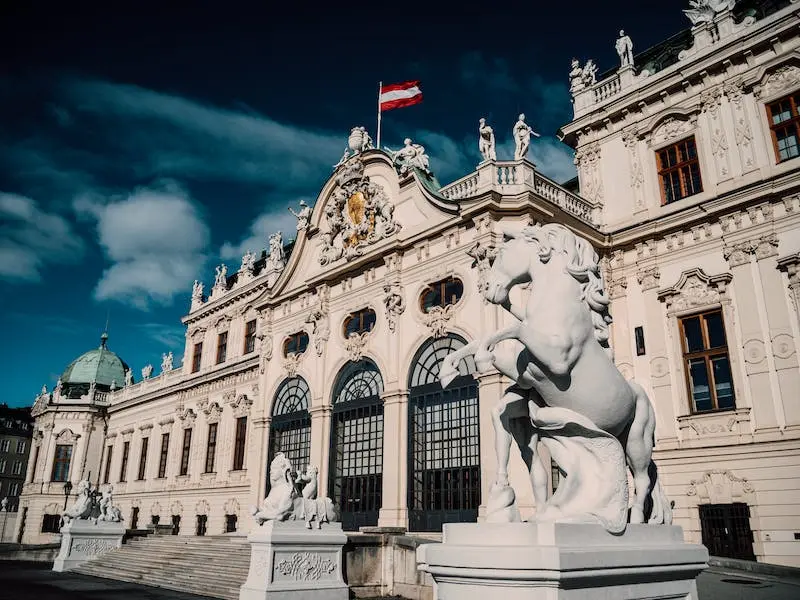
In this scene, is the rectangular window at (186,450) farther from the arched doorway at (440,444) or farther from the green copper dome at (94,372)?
the arched doorway at (440,444)

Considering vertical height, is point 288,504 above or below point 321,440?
below

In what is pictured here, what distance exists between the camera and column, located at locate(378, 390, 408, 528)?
1808cm

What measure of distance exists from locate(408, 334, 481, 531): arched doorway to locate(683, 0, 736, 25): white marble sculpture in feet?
39.6

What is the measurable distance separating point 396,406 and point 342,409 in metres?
2.91

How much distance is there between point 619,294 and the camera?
19.3 m

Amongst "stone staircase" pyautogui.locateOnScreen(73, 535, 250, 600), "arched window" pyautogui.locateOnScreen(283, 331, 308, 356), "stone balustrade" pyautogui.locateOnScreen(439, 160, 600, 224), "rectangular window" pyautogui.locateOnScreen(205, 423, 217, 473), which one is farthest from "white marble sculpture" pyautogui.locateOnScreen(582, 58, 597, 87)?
"rectangular window" pyautogui.locateOnScreen(205, 423, 217, 473)

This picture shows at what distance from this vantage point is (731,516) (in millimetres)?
15766

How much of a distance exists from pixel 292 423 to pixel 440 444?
7.71 metres

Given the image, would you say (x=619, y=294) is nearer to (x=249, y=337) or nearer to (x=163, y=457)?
(x=249, y=337)

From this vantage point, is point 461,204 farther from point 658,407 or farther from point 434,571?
point 434,571

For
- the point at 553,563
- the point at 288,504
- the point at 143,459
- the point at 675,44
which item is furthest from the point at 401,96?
the point at 143,459

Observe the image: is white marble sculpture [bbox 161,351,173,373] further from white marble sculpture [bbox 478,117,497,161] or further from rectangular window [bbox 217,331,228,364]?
white marble sculpture [bbox 478,117,497,161]

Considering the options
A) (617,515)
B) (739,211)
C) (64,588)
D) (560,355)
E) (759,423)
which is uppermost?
(739,211)

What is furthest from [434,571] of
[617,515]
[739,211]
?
[739,211]
